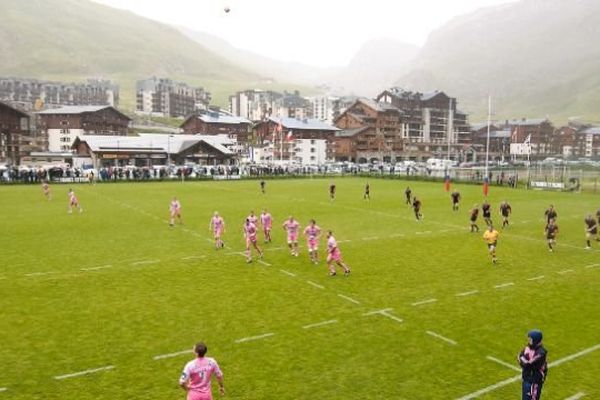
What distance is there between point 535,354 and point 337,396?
12.5 feet

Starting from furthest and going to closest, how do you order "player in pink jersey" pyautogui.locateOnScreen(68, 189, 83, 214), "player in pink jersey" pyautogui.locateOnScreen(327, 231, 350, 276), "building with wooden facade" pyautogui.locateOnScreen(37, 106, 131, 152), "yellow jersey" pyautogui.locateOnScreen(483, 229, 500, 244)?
"building with wooden facade" pyautogui.locateOnScreen(37, 106, 131, 152) < "player in pink jersey" pyautogui.locateOnScreen(68, 189, 83, 214) < "yellow jersey" pyautogui.locateOnScreen(483, 229, 500, 244) < "player in pink jersey" pyautogui.locateOnScreen(327, 231, 350, 276)

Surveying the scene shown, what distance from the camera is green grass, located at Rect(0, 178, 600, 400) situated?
10.8 metres

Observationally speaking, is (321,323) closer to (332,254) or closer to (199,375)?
(332,254)

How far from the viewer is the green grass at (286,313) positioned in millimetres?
10781

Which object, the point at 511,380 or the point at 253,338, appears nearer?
the point at 511,380

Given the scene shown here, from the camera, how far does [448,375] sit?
1112cm

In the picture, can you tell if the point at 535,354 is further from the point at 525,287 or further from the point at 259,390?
the point at 525,287

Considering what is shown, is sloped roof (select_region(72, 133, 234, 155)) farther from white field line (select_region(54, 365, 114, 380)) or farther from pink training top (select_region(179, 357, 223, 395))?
pink training top (select_region(179, 357, 223, 395))

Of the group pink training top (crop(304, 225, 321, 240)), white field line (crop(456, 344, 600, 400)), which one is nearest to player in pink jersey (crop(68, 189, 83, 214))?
pink training top (crop(304, 225, 321, 240))

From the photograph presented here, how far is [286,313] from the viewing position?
15.0 metres

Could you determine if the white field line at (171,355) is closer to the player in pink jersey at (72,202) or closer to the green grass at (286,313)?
the green grass at (286,313)

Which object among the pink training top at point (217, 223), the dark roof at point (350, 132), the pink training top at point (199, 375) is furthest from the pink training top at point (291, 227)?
the dark roof at point (350, 132)

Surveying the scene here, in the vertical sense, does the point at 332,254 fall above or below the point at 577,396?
above

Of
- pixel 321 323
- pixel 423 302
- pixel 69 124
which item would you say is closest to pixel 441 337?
pixel 423 302
